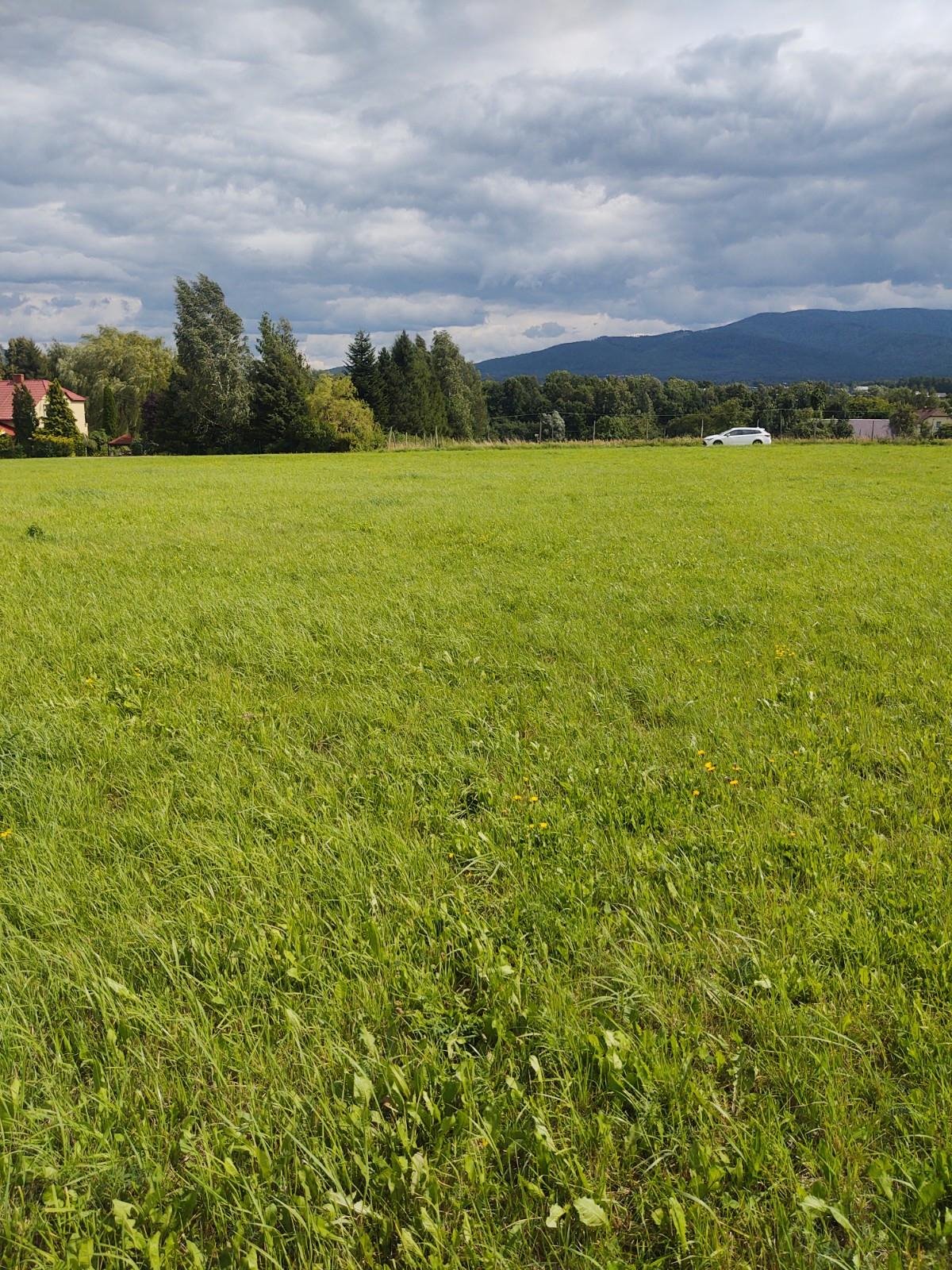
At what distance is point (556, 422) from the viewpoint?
8244cm

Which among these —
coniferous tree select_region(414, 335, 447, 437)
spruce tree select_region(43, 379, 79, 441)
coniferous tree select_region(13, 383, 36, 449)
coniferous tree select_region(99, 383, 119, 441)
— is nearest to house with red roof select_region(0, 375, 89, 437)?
coniferous tree select_region(99, 383, 119, 441)

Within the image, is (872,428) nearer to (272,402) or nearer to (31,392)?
(272,402)

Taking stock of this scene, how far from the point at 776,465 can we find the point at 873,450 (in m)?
14.4

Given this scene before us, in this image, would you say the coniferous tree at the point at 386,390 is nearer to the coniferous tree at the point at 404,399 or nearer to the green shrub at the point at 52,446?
the coniferous tree at the point at 404,399

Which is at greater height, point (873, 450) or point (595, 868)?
point (873, 450)

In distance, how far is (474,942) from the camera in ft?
9.19

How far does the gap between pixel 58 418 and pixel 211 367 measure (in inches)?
670

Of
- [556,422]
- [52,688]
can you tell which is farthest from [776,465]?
[556,422]

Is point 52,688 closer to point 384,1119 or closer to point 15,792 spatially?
point 15,792

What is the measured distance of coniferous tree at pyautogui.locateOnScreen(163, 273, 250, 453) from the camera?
200ft

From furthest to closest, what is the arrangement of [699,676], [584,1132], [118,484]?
[118,484], [699,676], [584,1132]

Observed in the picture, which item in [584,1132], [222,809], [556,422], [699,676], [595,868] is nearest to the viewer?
[584,1132]

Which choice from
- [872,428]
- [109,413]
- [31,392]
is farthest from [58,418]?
[872,428]

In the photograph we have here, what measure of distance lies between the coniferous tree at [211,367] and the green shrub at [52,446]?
10.3m
